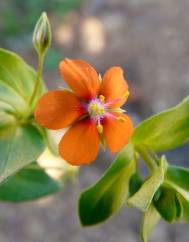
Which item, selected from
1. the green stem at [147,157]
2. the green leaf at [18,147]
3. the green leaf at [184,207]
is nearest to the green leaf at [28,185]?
the green leaf at [18,147]

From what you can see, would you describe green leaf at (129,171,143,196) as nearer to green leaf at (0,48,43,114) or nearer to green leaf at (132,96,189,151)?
green leaf at (132,96,189,151)

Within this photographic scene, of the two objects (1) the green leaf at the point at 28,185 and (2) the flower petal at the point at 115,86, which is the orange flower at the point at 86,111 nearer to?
(2) the flower petal at the point at 115,86

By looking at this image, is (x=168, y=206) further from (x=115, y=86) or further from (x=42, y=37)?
(x=42, y=37)

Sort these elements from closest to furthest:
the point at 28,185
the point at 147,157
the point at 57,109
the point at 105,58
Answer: the point at 57,109 → the point at 147,157 → the point at 28,185 → the point at 105,58

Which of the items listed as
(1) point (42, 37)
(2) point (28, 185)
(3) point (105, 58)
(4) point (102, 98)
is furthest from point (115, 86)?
(3) point (105, 58)

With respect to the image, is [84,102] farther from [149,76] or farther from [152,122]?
[149,76]
